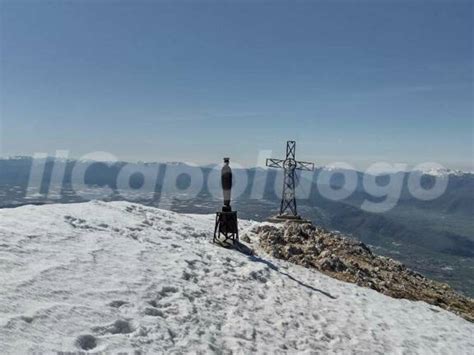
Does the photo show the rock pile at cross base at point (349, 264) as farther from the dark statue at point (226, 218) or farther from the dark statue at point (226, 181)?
the dark statue at point (226, 181)

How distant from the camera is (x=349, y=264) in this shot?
26.2 metres

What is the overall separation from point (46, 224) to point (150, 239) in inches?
191

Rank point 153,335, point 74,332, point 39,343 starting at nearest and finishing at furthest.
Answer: point 39,343, point 74,332, point 153,335

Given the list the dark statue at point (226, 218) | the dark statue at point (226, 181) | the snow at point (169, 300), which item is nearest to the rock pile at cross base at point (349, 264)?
the snow at point (169, 300)

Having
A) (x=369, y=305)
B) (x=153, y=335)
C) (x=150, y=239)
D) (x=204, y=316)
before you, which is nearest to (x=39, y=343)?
(x=153, y=335)

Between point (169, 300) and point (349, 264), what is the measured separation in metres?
15.4

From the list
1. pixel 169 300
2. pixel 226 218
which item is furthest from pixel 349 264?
pixel 169 300

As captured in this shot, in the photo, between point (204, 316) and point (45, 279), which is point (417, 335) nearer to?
point (204, 316)

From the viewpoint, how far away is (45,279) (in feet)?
40.6

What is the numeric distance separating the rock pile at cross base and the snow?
1.74 meters

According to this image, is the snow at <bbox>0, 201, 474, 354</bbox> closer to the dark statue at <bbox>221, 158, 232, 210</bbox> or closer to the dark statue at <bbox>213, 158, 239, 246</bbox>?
the dark statue at <bbox>213, 158, 239, 246</bbox>

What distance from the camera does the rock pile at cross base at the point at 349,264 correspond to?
24141 mm

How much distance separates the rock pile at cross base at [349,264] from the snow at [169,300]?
1741 mm

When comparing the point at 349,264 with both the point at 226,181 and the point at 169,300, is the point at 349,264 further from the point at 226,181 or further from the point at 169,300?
the point at 169,300
